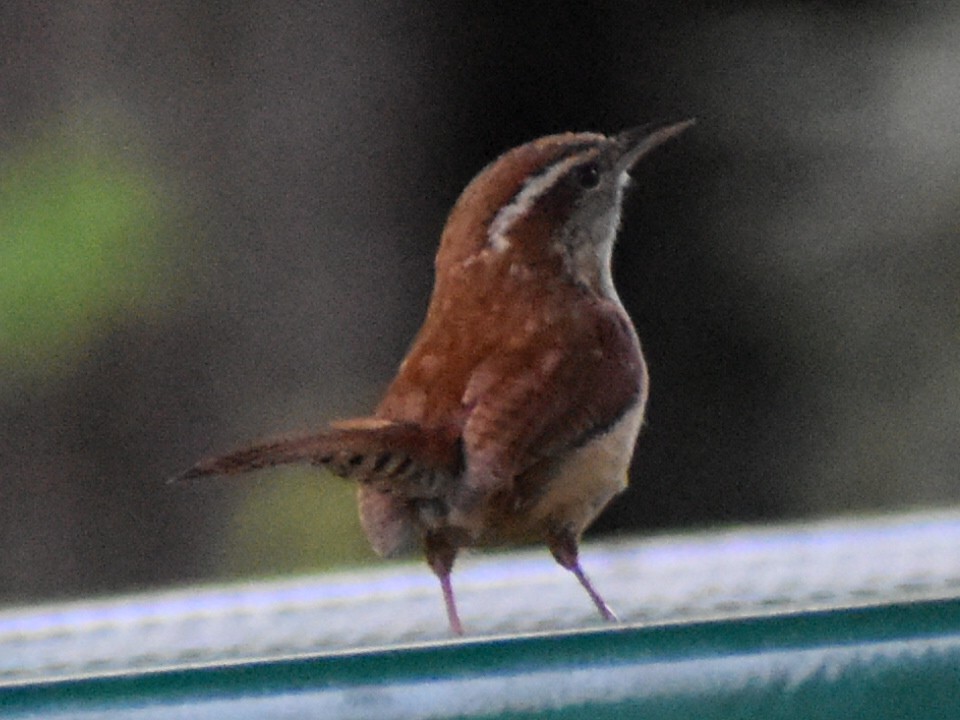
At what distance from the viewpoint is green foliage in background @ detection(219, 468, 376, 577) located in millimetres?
3523

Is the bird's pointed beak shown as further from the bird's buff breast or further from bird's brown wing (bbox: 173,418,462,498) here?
bird's brown wing (bbox: 173,418,462,498)

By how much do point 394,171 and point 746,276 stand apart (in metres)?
1.15

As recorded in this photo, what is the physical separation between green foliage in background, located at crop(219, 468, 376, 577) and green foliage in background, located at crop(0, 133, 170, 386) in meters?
0.47

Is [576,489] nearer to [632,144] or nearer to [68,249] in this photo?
[632,144]

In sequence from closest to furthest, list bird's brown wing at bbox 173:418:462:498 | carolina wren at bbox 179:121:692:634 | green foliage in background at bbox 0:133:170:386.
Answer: bird's brown wing at bbox 173:418:462:498 → carolina wren at bbox 179:121:692:634 → green foliage in background at bbox 0:133:170:386

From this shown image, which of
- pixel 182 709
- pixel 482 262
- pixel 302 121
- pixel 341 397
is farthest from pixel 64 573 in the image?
pixel 182 709

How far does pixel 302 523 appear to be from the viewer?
140 inches

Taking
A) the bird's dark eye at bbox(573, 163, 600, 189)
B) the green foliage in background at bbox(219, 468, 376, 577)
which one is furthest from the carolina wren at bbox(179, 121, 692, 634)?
the green foliage in background at bbox(219, 468, 376, 577)

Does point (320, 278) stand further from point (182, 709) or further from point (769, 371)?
point (182, 709)

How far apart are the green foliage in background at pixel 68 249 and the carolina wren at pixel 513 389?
4.23 feet

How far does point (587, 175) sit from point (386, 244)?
171cm

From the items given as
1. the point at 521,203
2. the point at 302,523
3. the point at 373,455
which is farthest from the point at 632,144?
the point at 302,523

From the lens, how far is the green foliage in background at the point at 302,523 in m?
3.52

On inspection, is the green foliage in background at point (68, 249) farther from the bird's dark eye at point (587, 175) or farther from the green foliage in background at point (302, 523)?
the bird's dark eye at point (587, 175)
